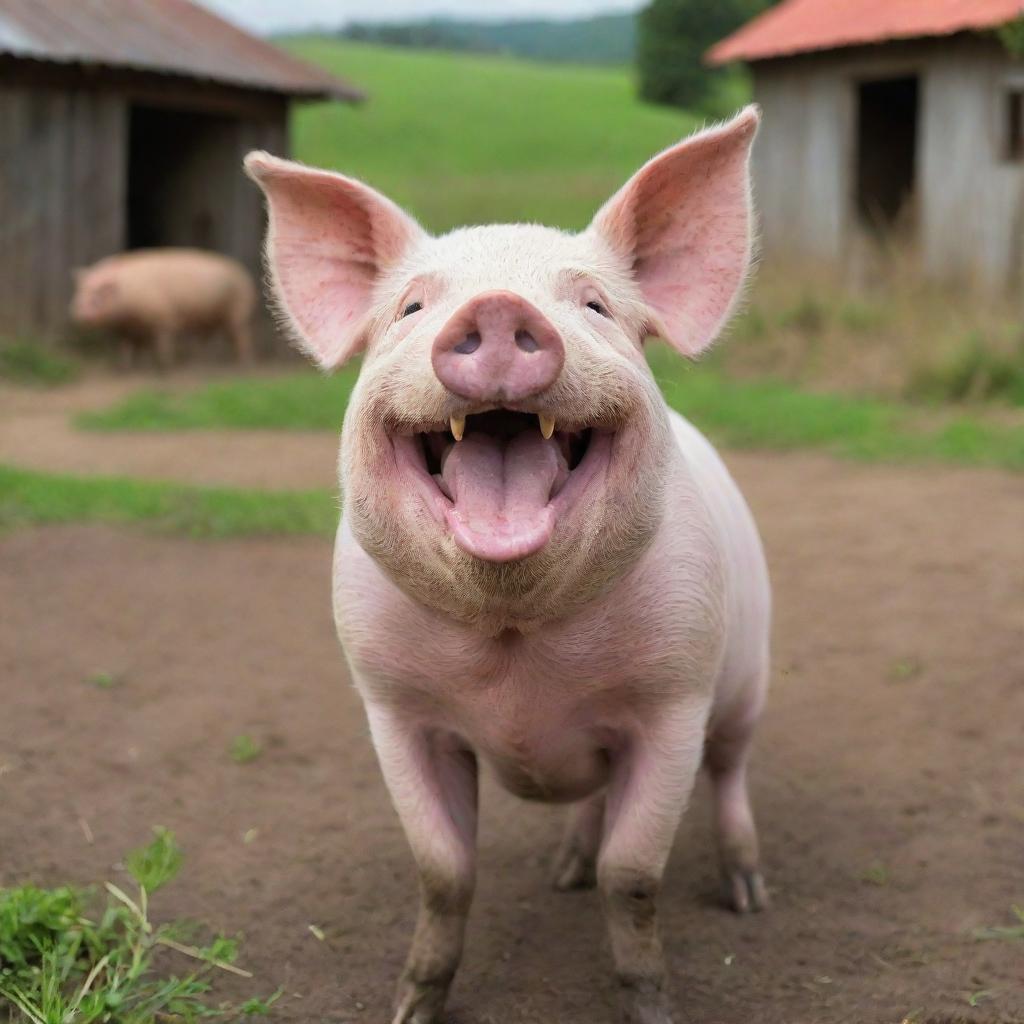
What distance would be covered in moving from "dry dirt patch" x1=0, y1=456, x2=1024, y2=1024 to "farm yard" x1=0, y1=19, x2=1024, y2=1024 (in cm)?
1

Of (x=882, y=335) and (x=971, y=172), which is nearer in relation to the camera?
(x=882, y=335)

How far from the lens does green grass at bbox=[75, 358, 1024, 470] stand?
8.05 metres

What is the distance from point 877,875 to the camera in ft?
10.8

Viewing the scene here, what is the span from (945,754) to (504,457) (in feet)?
7.82

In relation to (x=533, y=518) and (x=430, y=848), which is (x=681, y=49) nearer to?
(x=430, y=848)

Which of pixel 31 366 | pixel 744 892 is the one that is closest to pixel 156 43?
pixel 31 366

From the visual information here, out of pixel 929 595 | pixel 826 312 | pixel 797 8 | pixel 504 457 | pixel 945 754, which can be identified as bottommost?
pixel 945 754

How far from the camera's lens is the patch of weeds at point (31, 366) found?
37.2ft

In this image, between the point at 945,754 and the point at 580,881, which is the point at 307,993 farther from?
the point at 945,754

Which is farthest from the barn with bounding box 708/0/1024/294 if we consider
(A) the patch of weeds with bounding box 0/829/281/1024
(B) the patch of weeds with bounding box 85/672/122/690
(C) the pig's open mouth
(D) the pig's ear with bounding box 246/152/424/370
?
(A) the patch of weeds with bounding box 0/829/281/1024

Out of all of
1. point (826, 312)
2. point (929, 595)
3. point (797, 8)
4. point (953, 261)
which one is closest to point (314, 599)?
point (929, 595)

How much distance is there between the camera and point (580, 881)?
10.9 ft

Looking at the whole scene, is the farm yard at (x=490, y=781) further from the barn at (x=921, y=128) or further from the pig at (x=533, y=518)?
the barn at (x=921, y=128)

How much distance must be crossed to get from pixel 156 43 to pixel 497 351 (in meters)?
11.9
